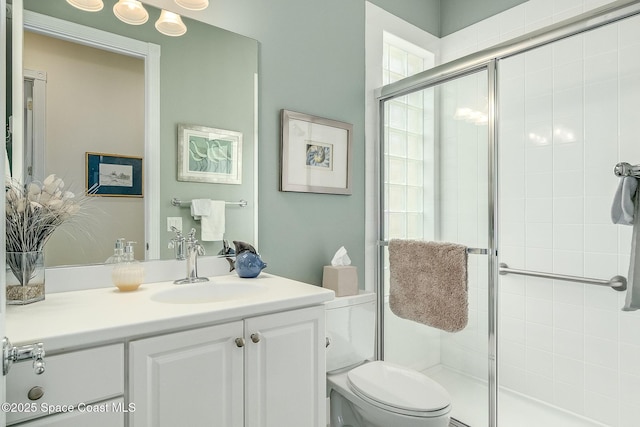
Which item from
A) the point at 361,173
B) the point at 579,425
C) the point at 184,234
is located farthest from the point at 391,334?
the point at 184,234

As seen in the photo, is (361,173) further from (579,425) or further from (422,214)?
(579,425)

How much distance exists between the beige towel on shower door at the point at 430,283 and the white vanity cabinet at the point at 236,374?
0.79 meters

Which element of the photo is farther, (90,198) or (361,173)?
(361,173)

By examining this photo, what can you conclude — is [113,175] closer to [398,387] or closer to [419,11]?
[398,387]

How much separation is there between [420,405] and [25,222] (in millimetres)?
1422

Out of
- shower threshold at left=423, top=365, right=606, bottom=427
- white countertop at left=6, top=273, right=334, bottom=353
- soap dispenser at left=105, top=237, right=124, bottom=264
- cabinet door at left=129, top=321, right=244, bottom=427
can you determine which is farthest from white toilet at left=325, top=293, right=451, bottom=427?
soap dispenser at left=105, top=237, right=124, bottom=264

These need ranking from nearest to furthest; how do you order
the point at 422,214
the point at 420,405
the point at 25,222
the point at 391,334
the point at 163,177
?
the point at 25,222 → the point at 420,405 → the point at 163,177 → the point at 422,214 → the point at 391,334

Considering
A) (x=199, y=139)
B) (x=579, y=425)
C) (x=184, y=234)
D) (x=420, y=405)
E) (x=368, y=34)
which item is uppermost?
(x=368, y=34)

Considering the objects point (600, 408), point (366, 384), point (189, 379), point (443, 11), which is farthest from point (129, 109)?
point (600, 408)

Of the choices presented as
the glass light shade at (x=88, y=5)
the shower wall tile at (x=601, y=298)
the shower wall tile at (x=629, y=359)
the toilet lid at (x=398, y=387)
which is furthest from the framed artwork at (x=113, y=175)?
the shower wall tile at (x=629, y=359)

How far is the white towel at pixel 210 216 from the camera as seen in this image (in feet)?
5.22

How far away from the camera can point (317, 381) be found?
50.2 inches

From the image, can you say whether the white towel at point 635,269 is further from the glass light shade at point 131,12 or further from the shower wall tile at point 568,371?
Result: the glass light shade at point 131,12

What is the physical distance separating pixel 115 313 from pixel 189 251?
514 millimetres
